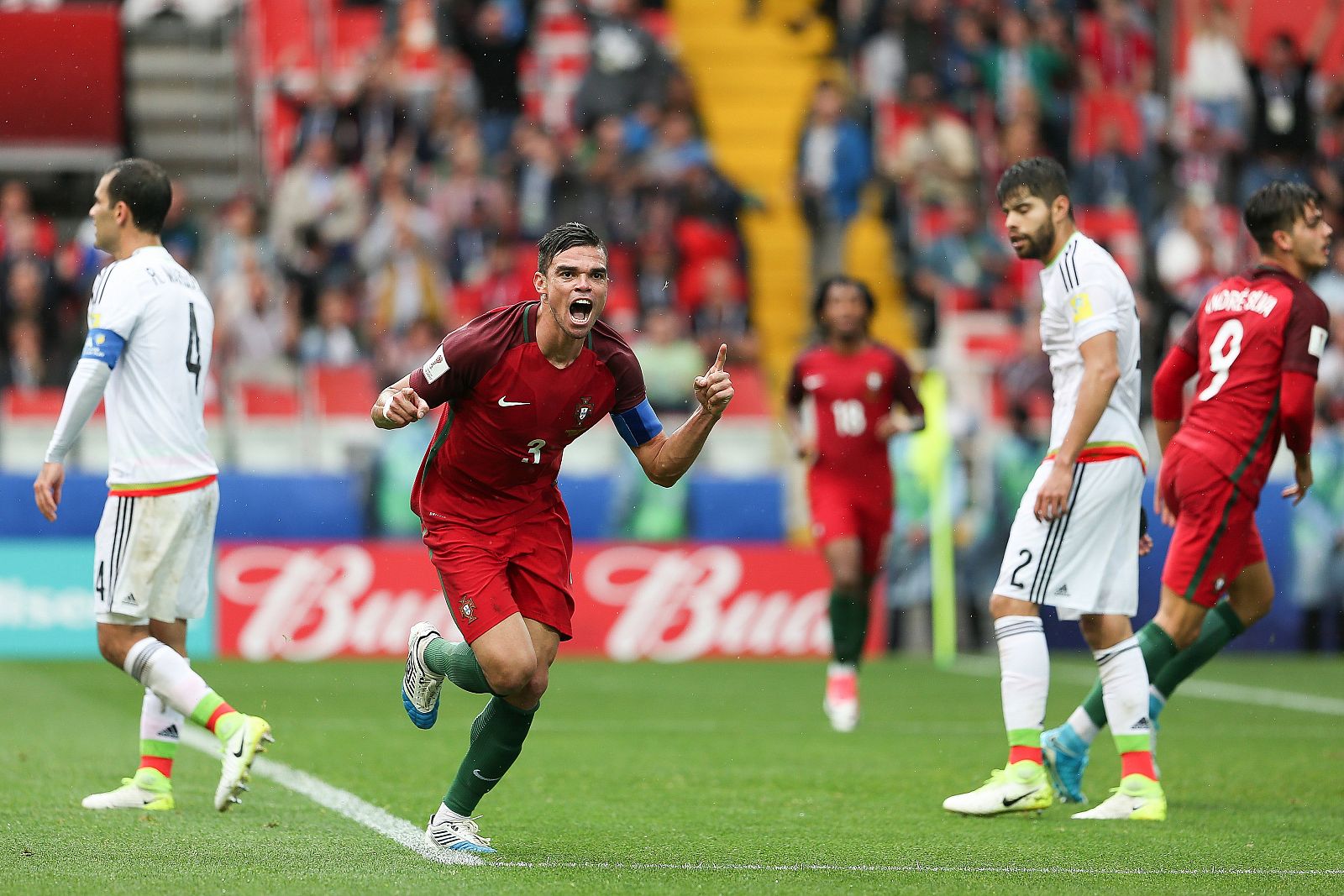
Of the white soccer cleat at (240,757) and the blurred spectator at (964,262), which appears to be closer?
the white soccer cleat at (240,757)

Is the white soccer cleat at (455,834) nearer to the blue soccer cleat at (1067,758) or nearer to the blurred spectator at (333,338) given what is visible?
the blue soccer cleat at (1067,758)

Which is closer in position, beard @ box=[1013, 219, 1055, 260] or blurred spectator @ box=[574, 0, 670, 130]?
beard @ box=[1013, 219, 1055, 260]

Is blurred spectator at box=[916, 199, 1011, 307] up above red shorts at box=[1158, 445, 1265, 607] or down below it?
above

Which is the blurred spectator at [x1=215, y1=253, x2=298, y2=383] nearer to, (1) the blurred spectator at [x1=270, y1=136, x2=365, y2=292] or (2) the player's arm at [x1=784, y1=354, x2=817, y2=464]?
(1) the blurred spectator at [x1=270, y1=136, x2=365, y2=292]

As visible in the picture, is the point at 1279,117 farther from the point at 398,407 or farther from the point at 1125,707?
the point at 398,407

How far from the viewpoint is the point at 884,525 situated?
11.5 meters

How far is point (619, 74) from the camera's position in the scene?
2044 centimetres

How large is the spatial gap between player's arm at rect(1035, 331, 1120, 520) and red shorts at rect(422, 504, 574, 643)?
70.9 inches

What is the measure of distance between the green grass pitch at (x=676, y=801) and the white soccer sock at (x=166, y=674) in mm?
416

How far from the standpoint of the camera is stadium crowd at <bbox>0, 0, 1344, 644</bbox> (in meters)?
17.4

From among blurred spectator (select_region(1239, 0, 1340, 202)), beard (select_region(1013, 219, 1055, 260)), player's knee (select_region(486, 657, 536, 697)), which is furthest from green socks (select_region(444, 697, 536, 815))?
blurred spectator (select_region(1239, 0, 1340, 202))

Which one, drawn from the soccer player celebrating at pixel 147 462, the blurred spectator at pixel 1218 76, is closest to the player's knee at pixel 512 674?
the soccer player celebrating at pixel 147 462

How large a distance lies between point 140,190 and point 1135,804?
4.24 meters

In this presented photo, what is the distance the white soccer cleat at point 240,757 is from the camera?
676 centimetres
